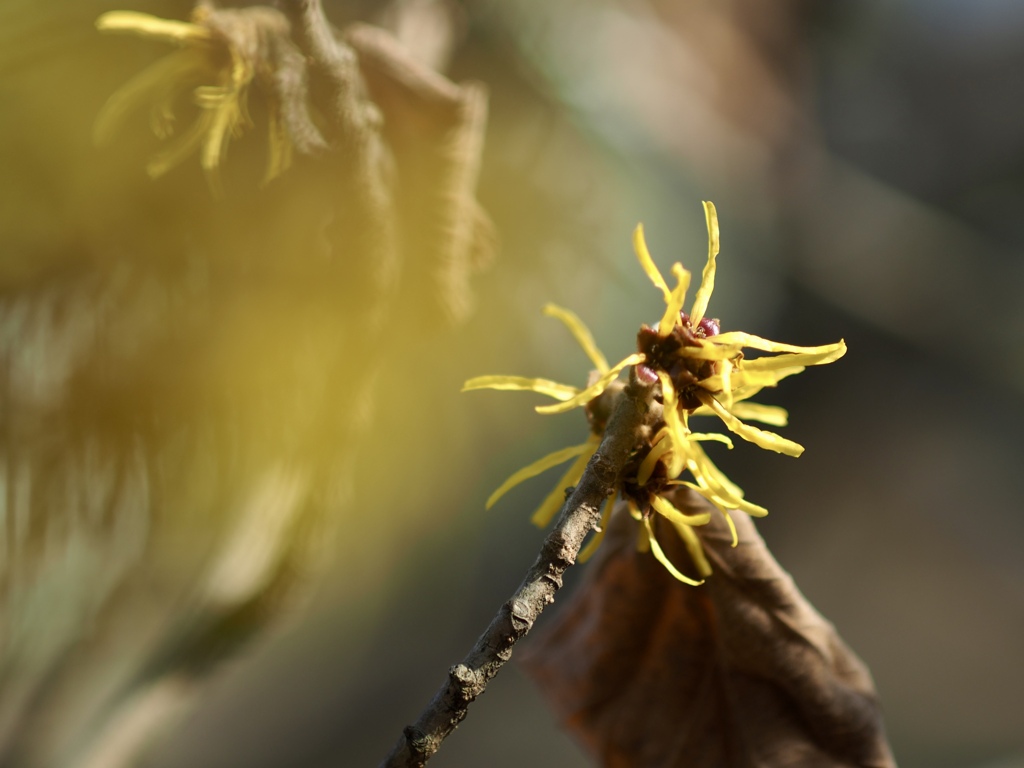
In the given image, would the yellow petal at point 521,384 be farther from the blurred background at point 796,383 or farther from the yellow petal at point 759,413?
the blurred background at point 796,383

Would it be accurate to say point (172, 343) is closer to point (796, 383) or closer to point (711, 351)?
point (711, 351)

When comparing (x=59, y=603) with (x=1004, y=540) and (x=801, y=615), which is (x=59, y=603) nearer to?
(x=801, y=615)

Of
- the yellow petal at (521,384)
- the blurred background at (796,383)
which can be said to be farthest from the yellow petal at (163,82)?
the blurred background at (796,383)

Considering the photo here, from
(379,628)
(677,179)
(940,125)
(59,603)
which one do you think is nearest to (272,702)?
(379,628)

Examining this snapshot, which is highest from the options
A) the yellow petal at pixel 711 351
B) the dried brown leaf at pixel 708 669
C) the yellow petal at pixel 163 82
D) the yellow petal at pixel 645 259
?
the yellow petal at pixel 163 82

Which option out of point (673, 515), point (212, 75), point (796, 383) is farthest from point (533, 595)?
point (796, 383)
